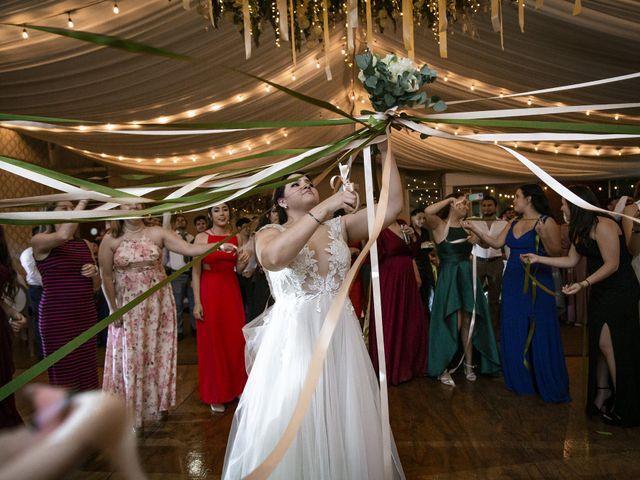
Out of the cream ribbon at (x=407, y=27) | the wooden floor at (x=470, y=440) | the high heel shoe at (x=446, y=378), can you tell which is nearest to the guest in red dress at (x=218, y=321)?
the wooden floor at (x=470, y=440)

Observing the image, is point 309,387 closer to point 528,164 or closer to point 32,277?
point 528,164

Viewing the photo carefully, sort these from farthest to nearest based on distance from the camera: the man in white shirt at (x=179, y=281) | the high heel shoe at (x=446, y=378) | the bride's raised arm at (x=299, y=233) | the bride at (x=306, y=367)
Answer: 1. the man in white shirt at (x=179, y=281)
2. the high heel shoe at (x=446, y=378)
3. the bride at (x=306, y=367)
4. the bride's raised arm at (x=299, y=233)

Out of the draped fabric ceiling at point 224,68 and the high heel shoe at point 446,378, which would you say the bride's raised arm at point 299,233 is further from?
the high heel shoe at point 446,378

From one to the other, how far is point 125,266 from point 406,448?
2.11 m

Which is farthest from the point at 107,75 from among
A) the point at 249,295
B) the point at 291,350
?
the point at 291,350

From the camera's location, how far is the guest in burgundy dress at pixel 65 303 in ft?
10.8

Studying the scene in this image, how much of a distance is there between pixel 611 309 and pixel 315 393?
2.24m

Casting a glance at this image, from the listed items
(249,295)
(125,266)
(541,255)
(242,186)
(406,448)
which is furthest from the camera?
(249,295)

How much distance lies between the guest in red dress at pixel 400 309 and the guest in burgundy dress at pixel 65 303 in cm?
237

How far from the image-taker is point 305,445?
1888 millimetres

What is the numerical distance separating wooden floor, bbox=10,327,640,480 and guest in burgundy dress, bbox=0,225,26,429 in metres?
0.48

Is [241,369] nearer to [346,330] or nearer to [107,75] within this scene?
[346,330]

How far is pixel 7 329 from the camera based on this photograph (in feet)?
9.58

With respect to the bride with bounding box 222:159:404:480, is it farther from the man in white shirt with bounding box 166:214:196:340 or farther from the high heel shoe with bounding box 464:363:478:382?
the man in white shirt with bounding box 166:214:196:340
